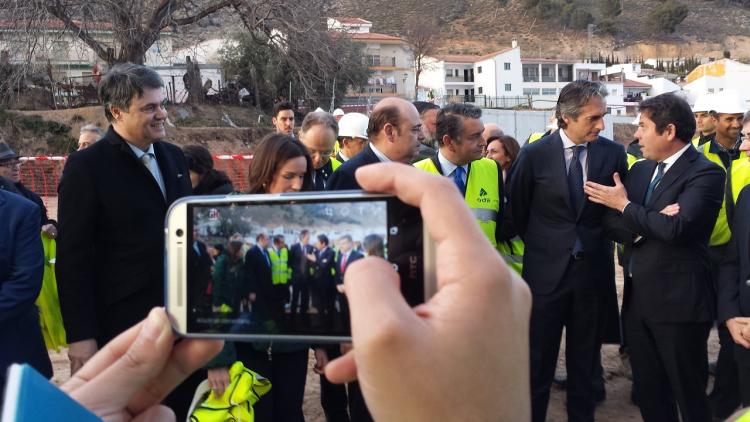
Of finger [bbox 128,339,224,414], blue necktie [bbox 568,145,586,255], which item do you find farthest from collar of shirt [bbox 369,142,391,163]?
finger [bbox 128,339,224,414]

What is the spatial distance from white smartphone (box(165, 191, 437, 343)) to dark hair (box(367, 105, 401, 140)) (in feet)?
8.59

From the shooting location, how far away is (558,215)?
13.9ft

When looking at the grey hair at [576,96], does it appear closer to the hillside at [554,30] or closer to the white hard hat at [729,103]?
the white hard hat at [729,103]

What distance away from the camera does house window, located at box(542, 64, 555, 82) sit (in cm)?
7400

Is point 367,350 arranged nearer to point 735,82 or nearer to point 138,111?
point 138,111

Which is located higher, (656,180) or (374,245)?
(656,180)

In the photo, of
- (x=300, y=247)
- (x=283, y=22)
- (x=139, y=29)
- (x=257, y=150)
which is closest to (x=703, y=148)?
(x=257, y=150)

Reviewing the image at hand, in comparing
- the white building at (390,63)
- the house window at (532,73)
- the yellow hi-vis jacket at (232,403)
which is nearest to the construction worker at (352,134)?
the yellow hi-vis jacket at (232,403)

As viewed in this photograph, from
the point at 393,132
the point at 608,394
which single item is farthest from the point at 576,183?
the point at 608,394

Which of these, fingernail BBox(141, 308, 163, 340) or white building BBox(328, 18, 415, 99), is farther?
white building BBox(328, 18, 415, 99)

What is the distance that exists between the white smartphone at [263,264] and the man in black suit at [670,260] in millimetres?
2723

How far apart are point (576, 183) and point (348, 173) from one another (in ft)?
5.15

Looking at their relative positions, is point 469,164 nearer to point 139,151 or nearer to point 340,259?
point 139,151

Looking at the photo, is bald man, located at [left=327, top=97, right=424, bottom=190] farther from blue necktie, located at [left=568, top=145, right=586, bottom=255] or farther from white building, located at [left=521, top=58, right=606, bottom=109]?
white building, located at [left=521, top=58, right=606, bottom=109]
